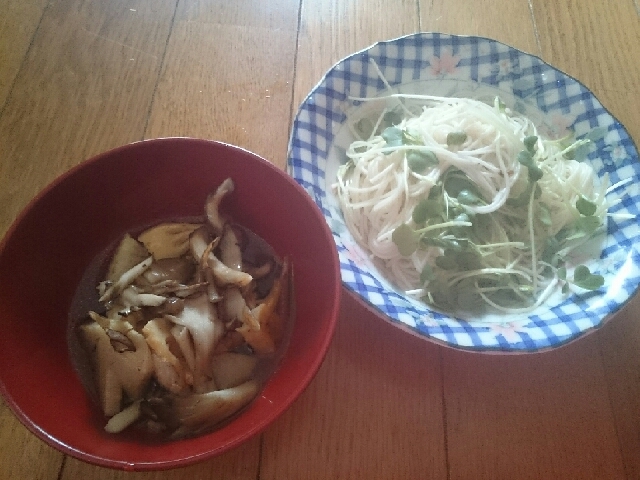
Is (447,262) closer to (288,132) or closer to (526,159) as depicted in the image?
(526,159)

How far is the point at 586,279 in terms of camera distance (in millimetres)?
720

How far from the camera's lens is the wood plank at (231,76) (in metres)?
0.86

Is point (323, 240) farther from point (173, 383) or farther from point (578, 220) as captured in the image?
point (578, 220)

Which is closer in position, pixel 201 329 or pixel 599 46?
pixel 201 329

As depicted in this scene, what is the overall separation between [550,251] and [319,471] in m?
0.44

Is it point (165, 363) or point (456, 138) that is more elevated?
point (456, 138)

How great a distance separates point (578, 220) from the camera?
2.59ft

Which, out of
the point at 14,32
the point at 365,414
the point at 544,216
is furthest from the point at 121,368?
the point at 14,32

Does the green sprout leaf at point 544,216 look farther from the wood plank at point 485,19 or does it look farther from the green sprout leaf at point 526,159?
the wood plank at point 485,19

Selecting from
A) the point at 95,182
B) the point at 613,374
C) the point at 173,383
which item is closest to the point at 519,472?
the point at 613,374

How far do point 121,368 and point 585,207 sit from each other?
647 mm

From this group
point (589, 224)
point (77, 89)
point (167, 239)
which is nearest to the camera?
point (167, 239)

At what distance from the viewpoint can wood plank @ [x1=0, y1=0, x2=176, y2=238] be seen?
812mm

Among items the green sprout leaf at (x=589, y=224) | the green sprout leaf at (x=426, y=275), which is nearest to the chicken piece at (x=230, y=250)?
the green sprout leaf at (x=426, y=275)
